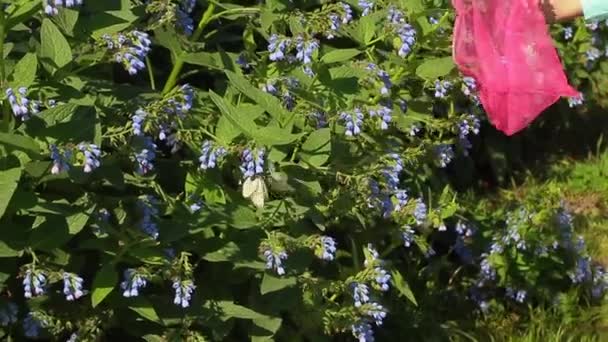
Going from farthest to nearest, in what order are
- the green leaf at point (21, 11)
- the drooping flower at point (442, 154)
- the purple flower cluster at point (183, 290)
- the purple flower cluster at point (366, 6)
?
the drooping flower at point (442, 154) → the purple flower cluster at point (366, 6) → the purple flower cluster at point (183, 290) → the green leaf at point (21, 11)

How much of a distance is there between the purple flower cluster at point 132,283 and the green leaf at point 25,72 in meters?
0.49

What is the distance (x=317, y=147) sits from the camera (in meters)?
2.96

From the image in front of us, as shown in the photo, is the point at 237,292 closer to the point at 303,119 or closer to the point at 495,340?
the point at 303,119

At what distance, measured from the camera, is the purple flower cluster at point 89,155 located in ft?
7.93

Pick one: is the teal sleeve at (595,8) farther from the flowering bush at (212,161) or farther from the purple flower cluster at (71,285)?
the purple flower cluster at (71,285)

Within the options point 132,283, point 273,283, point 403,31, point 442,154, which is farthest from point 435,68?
point 132,283

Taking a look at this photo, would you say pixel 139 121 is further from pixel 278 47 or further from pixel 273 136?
pixel 278 47

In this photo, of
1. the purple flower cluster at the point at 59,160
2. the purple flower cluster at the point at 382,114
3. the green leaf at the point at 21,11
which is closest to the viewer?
the purple flower cluster at the point at 59,160

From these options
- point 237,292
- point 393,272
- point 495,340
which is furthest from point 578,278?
point 237,292

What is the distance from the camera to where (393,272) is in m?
3.52

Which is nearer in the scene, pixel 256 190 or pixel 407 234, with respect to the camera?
pixel 256 190

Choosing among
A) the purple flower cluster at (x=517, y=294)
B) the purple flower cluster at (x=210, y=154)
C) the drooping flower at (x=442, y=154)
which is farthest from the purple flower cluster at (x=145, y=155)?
the purple flower cluster at (x=517, y=294)

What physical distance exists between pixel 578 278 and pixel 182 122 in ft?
6.46

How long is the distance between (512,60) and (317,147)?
54 centimetres
